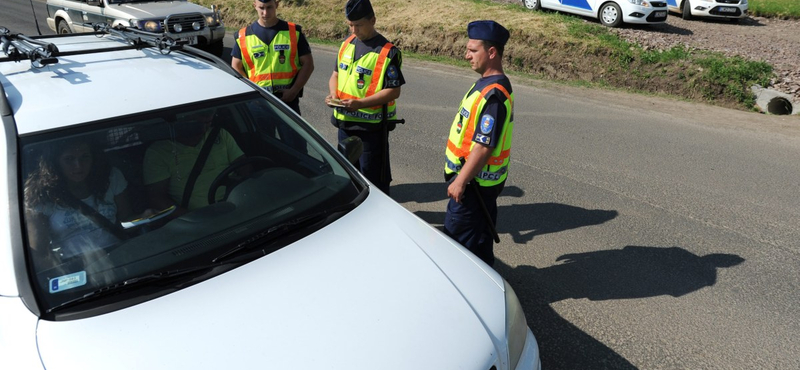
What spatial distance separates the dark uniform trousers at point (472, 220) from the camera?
13.3 feet

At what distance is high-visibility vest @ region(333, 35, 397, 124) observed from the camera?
494 cm

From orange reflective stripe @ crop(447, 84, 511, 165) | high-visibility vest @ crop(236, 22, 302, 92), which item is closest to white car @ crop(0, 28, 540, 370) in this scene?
orange reflective stripe @ crop(447, 84, 511, 165)

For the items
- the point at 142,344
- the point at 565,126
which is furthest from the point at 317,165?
the point at 565,126

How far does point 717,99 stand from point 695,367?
337 inches

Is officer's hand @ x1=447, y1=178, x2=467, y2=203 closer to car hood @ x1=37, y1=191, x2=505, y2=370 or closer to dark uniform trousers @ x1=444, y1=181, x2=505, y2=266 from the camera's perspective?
dark uniform trousers @ x1=444, y1=181, x2=505, y2=266

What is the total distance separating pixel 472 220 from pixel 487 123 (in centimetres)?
70

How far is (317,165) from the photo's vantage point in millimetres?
3340

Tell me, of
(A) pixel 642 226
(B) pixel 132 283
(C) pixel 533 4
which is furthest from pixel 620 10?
(B) pixel 132 283

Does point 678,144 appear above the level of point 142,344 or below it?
below

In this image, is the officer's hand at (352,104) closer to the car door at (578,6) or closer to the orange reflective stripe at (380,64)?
the orange reflective stripe at (380,64)

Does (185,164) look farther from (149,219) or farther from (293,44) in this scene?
(293,44)

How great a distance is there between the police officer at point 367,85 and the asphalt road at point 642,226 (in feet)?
3.02

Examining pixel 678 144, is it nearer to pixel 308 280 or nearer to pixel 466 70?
pixel 466 70

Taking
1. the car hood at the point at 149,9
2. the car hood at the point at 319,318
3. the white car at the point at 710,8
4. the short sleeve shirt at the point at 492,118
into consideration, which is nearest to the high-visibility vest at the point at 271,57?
the short sleeve shirt at the point at 492,118
